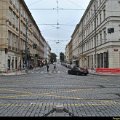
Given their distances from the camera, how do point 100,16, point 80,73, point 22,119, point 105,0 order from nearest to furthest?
point 22,119 < point 80,73 < point 105,0 < point 100,16

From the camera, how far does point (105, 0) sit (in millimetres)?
47875

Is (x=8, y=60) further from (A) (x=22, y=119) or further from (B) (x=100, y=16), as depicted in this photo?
(A) (x=22, y=119)

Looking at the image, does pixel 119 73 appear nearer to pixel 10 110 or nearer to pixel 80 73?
pixel 80 73

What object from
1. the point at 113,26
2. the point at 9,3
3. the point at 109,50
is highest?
the point at 9,3

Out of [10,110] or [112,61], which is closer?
[10,110]

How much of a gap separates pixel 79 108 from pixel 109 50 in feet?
120

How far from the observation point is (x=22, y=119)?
7109 mm

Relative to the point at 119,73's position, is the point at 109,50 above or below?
above

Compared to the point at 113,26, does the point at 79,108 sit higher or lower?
lower

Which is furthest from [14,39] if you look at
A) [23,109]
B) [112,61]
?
[23,109]

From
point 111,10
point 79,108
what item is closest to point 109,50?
point 111,10

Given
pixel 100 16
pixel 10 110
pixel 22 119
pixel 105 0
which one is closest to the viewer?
pixel 22 119

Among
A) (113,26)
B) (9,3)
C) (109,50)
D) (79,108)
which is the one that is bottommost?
(79,108)

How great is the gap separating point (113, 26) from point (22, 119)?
40.4m
